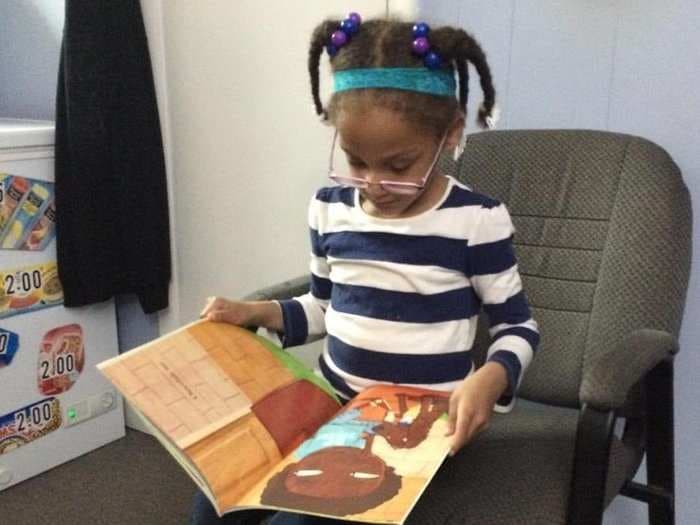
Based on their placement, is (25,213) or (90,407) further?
(90,407)

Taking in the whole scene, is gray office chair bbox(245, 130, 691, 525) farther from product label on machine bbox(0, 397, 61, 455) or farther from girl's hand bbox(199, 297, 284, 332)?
product label on machine bbox(0, 397, 61, 455)

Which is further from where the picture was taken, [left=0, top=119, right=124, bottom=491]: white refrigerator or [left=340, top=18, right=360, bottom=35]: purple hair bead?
[left=0, top=119, right=124, bottom=491]: white refrigerator

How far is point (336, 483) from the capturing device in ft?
2.32

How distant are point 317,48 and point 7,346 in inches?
41.6

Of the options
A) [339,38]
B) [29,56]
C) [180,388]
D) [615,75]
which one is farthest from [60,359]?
[615,75]

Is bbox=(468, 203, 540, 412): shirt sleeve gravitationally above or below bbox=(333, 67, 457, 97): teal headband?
below

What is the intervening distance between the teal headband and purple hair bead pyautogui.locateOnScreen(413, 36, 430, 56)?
0.06 feet

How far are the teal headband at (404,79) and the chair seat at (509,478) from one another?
1.43 feet

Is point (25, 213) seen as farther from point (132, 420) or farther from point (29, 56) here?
point (132, 420)

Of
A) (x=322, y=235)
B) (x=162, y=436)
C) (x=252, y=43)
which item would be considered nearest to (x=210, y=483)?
(x=162, y=436)

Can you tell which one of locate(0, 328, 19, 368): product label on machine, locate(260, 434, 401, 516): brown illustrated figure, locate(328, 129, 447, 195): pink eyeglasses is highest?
locate(328, 129, 447, 195): pink eyeglasses

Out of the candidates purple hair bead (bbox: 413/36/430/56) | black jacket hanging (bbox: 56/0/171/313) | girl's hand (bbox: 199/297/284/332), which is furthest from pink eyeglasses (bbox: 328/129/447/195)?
black jacket hanging (bbox: 56/0/171/313)

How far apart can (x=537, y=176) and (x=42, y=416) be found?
1239 millimetres

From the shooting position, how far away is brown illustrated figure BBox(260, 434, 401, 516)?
673 mm
